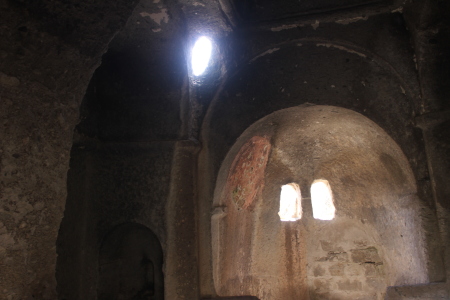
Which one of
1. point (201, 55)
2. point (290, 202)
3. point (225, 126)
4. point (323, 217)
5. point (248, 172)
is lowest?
point (323, 217)

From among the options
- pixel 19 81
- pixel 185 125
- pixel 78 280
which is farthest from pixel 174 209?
pixel 19 81

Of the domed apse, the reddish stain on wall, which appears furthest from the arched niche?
A: the reddish stain on wall

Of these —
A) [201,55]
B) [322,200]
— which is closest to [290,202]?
[322,200]

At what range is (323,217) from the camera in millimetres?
5055

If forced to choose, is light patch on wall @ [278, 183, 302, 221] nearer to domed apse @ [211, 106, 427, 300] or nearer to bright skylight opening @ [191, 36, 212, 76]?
domed apse @ [211, 106, 427, 300]

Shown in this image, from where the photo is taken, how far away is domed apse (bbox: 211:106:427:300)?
340 cm

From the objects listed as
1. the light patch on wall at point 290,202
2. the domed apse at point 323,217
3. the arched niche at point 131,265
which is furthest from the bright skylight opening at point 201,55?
the light patch on wall at point 290,202

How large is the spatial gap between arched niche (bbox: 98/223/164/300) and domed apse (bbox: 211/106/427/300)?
58 cm

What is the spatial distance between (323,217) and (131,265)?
2804 millimetres

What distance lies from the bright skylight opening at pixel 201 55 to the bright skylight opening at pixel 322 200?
7.96 ft

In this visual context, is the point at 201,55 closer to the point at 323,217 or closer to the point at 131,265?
the point at 131,265

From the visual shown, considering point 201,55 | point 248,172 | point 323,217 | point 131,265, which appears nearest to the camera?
point 131,265

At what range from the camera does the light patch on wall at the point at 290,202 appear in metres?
5.02

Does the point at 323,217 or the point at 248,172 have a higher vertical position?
the point at 248,172
